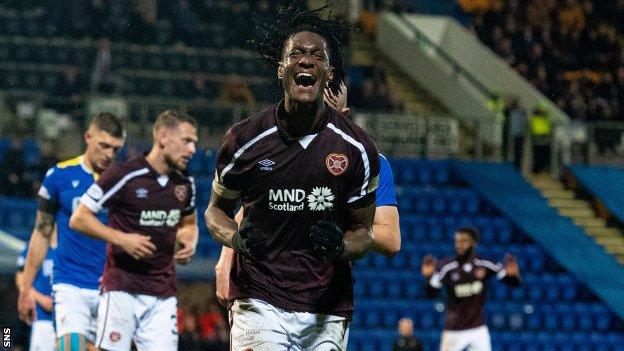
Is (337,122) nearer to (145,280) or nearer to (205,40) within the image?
(145,280)

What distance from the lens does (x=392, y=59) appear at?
2380 cm

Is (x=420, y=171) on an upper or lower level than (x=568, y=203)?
upper

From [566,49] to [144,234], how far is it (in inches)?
671

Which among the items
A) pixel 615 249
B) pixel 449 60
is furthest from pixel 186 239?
pixel 449 60

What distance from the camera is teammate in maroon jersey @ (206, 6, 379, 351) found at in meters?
5.02

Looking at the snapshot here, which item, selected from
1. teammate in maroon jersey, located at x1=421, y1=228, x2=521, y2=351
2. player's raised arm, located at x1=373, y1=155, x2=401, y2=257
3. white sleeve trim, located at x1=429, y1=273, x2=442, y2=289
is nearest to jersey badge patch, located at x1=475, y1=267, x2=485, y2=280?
teammate in maroon jersey, located at x1=421, y1=228, x2=521, y2=351

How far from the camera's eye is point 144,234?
26.7 feet

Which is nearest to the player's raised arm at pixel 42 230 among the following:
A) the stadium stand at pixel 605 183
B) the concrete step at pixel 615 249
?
the concrete step at pixel 615 249

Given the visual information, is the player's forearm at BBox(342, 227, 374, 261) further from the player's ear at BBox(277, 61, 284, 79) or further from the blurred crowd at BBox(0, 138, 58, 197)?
the blurred crowd at BBox(0, 138, 58, 197)

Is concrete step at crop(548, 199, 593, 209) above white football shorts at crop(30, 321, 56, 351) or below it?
above

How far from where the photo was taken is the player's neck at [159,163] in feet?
27.1

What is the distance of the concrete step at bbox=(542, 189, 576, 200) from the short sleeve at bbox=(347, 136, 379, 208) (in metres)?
16.1

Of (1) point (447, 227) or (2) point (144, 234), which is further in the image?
(1) point (447, 227)

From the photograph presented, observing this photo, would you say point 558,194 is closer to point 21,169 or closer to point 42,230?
point 21,169
